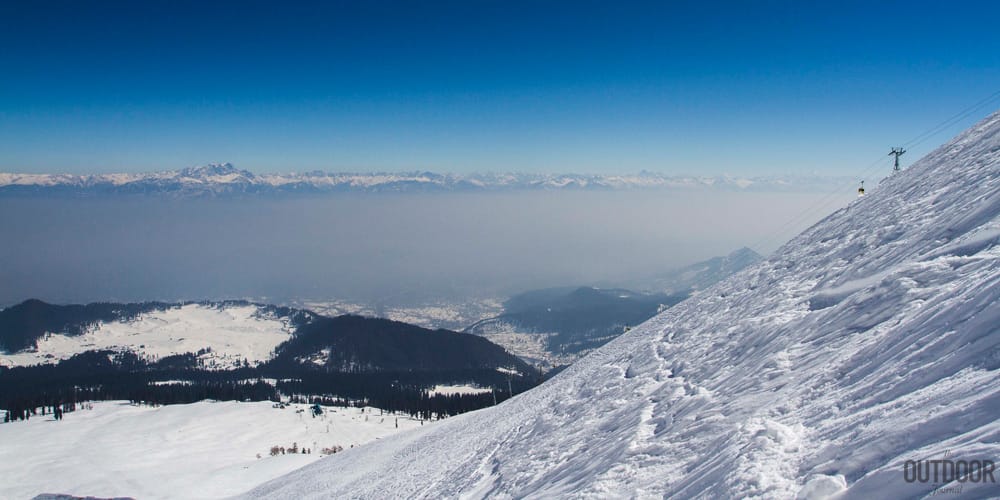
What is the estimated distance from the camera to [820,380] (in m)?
8.11

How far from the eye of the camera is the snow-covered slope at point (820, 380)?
5531 mm

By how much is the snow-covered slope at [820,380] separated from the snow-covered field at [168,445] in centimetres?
5132

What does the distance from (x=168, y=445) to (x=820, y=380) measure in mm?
120729

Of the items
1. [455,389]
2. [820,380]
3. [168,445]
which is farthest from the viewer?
[455,389]

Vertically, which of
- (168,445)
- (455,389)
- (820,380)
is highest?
(820,380)

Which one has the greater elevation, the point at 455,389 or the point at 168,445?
the point at 168,445

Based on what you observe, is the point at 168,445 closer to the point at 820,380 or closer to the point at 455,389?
the point at 455,389

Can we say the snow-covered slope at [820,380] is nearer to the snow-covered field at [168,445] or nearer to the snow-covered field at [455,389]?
the snow-covered field at [168,445]

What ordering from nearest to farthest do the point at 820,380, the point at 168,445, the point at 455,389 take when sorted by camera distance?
the point at 820,380, the point at 168,445, the point at 455,389

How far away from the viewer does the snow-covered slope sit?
553 centimetres

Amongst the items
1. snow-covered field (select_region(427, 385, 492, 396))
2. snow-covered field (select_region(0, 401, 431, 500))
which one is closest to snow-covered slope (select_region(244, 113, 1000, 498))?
snow-covered field (select_region(0, 401, 431, 500))

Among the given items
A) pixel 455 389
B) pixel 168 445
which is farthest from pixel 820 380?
pixel 455 389

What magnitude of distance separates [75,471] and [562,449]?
10241 cm

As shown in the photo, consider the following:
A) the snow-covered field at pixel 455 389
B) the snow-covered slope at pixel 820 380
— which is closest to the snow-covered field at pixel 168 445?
the snow-covered field at pixel 455 389
